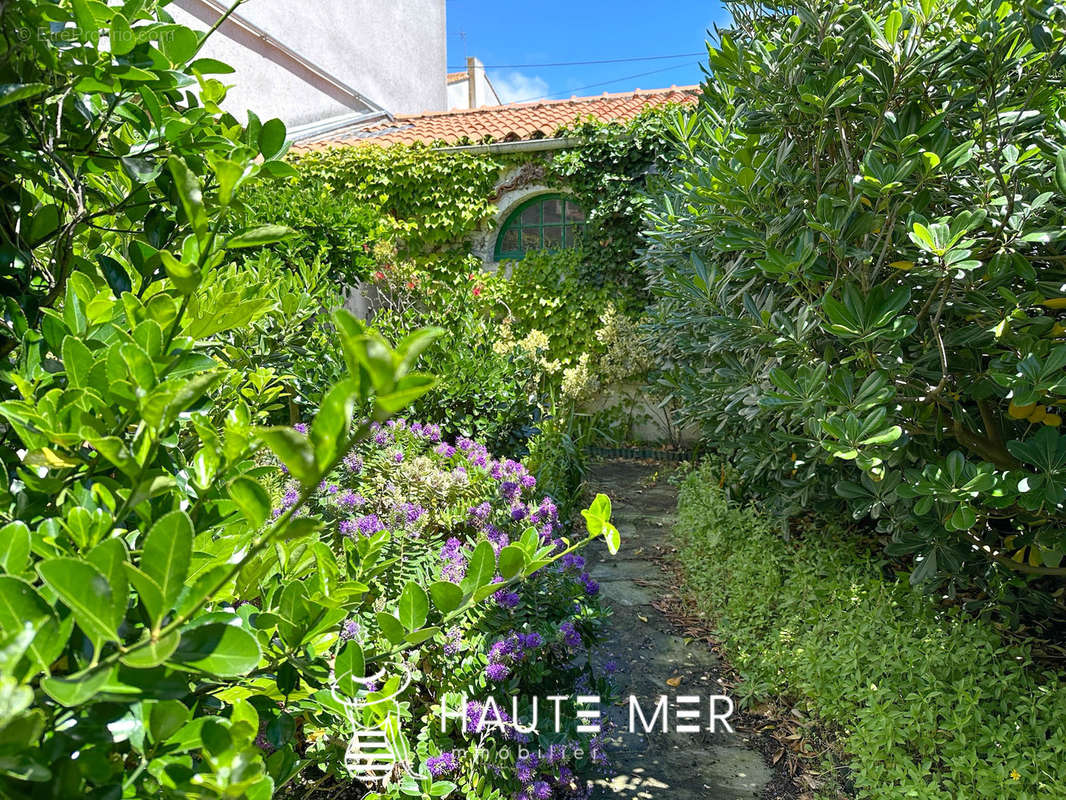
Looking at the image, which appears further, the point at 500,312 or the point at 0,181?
the point at 500,312

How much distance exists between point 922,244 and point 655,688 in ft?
7.94

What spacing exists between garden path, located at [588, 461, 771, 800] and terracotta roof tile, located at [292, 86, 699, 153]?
5.67 meters

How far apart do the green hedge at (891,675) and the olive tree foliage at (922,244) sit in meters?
0.31

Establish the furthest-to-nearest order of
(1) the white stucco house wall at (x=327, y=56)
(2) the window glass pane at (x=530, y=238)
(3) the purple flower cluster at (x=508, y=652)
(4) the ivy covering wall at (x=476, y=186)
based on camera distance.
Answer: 1. (2) the window glass pane at (x=530, y=238)
2. (1) the white stucco house wall at (x=327, y=56)
3. (4) the ivy covering wall at (x=476, y=186)
4. (3) the purple flower cluster at (x=508, y=652)

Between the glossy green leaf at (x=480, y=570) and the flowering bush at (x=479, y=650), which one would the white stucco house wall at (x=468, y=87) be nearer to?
the flowering bush at (x=479, y=650)

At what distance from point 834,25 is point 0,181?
2.22 m

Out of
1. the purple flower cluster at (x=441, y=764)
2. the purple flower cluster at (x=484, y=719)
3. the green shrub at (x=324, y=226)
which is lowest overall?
the purple flower cluster at (x=441, y=764)

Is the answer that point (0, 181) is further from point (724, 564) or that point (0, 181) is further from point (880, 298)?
point (724, 564)

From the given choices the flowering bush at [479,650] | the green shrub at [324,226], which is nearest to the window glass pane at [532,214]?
the green shrub at [324,226]

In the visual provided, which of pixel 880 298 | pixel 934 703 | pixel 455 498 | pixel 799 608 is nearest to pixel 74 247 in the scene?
pixel 880 298

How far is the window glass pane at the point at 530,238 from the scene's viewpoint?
8795 mm

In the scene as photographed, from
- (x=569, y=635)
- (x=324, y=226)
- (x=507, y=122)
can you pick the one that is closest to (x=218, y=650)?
(x=569, y=635)

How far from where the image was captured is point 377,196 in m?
8.82

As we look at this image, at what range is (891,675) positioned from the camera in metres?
2.39
